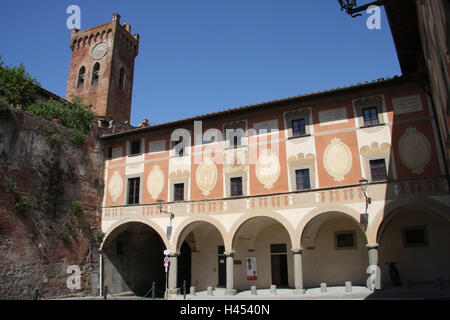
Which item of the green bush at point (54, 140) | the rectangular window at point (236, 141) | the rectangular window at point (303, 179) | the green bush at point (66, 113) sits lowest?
the rectangular window at point (303, 179)

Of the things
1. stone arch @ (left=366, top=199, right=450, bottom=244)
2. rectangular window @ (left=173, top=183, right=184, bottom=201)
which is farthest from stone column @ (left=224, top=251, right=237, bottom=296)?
stone arch @ (left=366, top=199, right=450, bottom=244)

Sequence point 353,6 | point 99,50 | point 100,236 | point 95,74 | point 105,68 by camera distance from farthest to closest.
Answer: point 99,50 < point 95,74 < point 105,68 < point 100,236 < point 353,6

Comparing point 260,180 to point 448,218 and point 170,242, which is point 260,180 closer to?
point 170,242

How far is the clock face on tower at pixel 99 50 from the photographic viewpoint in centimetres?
3717

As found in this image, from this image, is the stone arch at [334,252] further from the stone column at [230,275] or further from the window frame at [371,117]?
the window frame at [371,117]

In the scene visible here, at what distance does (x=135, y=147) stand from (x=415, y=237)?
1575 cm

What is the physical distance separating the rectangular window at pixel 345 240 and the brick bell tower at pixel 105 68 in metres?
25.1

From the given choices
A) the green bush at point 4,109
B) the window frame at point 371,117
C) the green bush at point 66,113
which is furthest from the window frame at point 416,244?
the green bush at point 66,113

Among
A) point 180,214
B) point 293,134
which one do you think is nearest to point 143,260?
point 180,214

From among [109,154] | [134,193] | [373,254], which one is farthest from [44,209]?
[373,254]

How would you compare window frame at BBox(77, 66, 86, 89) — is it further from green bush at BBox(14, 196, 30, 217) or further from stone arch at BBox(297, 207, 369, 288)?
stone arch at BBox(297, 207, 369, 288)

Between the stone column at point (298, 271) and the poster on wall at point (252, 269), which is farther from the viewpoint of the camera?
the poster on wall at point (252, 269)

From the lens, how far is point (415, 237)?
53.0ft

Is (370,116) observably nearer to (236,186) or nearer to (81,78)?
(236,186)
